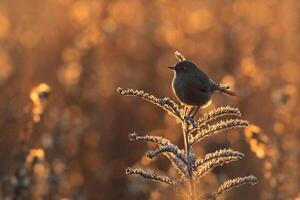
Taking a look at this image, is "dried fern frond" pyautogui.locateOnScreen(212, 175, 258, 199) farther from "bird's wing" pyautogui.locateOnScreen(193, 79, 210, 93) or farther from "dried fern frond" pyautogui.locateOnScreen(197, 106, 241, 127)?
"bird's wing" pyautogui.locateOnScreen(193, 79, 210, 93)

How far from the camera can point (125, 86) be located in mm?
10477

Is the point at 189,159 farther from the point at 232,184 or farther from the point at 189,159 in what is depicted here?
the point at 232,184

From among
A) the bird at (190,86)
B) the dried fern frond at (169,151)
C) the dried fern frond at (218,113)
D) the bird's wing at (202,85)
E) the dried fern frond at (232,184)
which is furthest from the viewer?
the bird's wing at (202,85)

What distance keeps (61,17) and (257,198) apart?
7720 mm

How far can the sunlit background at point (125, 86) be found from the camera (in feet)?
19.8

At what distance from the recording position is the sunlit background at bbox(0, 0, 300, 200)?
19.8ft

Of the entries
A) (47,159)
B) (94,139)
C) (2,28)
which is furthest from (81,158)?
(2,28)

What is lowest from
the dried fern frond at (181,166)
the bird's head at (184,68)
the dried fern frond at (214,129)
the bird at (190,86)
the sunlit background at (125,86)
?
the dried fern frond at (181,166)

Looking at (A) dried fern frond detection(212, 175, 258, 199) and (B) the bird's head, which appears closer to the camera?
(A) dried fern frond detection(212, 175, 258, 199)

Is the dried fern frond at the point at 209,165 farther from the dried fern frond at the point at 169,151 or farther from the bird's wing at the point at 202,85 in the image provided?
the bird's wing at the point at 202,85

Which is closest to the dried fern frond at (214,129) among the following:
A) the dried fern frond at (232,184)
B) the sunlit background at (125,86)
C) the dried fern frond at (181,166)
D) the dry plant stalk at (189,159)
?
the dry plant stalk at (189,159)

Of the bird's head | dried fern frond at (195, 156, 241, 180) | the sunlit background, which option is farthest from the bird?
dried fern frond at (195, 156, 241, 180)

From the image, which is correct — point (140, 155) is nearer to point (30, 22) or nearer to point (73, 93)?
point (73, 93)

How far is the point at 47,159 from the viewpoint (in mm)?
6520
